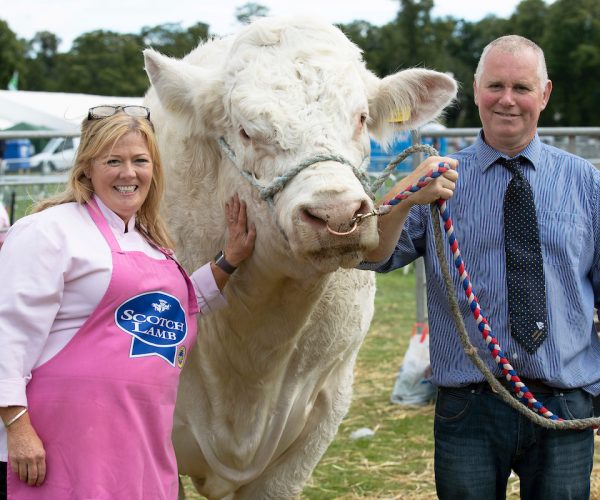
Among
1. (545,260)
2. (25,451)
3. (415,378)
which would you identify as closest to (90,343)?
(25,451)

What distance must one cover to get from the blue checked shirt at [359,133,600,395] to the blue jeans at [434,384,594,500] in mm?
81

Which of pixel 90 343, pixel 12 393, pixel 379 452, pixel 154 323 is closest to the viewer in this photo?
pixel 12 393

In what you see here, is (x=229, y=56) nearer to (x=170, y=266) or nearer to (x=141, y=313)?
(x=170, y=266)

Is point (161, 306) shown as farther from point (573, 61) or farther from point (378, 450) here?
point (573, 61)

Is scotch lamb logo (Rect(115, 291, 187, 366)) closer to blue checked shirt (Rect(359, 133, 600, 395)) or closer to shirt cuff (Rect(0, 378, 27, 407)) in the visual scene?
shirt cuff (Rect(0, 378, 27, 407))

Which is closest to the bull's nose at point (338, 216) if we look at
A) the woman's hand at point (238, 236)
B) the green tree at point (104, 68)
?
the woman's hand at point (238, 236)

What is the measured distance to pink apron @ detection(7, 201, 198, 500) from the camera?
2.58 metres

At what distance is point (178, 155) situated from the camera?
3.91 m

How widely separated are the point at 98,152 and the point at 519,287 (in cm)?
147

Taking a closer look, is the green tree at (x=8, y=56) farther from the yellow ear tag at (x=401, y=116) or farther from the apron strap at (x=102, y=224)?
the apron strap at (x=102, y=224)

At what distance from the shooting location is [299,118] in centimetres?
306

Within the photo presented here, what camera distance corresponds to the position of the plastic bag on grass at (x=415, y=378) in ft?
23.4

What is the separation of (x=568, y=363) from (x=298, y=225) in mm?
1105

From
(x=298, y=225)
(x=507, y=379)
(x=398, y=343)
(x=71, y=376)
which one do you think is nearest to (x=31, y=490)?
(x=71, y=376)
